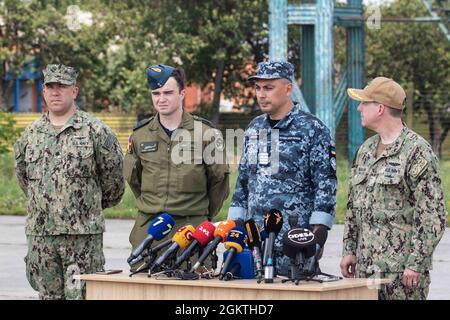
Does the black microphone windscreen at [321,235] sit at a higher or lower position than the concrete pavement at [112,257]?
higher

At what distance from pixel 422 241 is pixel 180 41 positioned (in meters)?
28.7

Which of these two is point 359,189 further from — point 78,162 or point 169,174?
point 78,162

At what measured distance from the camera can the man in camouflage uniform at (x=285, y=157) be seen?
7504 mm

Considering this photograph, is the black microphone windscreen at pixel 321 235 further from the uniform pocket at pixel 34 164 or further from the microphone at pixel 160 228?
the uniform pocket at pixel 34 164

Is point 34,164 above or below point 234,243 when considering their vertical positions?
above

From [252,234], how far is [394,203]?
0.78 meters

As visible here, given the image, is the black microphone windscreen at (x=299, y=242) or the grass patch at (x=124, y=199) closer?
the black microphone windscreen at (x=299, y=242)

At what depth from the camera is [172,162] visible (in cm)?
817

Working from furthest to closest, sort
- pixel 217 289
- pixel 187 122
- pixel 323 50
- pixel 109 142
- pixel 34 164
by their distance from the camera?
pixel 323 50 < pixel 109 142 < pixel 34 164 < pixel 187 122 < pixel 217 289

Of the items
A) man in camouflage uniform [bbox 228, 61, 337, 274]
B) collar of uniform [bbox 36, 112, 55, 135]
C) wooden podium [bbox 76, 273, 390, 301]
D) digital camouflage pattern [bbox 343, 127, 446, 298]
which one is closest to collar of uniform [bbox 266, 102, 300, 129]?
man in camouflage uniform [bbox 228, 61, 337, 274]

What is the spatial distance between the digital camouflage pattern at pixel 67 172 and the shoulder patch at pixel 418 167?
219 cm

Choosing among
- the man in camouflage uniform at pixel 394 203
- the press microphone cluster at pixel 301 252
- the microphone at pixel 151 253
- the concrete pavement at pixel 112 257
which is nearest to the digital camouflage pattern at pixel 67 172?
the microphone at pixel 151 253

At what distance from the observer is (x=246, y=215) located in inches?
304

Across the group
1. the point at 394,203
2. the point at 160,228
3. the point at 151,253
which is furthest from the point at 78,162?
the point at 394,203
